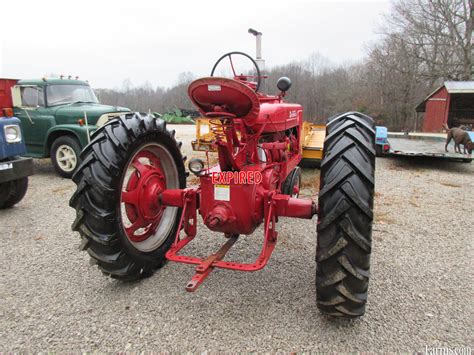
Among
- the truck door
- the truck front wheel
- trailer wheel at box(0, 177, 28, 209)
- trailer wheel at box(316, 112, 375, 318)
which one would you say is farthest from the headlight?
trailer wheel at box(316, 112, 375, 318)

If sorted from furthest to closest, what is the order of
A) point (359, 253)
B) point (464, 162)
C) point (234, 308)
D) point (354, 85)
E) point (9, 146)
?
point (354, 85) < point (464, 162) < point (9, 146) < point (234, 308) < point (359, 253)

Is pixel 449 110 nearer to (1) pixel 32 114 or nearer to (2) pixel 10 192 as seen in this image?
(1) pixel 32 114

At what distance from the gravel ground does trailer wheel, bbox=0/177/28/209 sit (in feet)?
2.83

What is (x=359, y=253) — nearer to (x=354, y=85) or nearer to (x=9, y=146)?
(x=9, y=146)

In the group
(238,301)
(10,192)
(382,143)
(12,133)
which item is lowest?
(238,301)

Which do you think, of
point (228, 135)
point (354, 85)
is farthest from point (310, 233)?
point (354, 85)

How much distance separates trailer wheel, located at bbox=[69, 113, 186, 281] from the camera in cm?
237

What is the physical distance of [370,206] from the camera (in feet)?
6.61

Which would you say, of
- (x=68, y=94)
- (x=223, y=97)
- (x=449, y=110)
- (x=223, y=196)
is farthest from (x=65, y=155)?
(x=449, y=110)

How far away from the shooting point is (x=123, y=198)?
8.94 feet

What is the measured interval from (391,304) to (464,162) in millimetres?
8059

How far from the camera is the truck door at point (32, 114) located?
7.12m

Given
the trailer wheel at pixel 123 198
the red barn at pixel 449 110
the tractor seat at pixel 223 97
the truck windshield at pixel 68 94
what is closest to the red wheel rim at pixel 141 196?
the trailer wheel at pixel 123 198

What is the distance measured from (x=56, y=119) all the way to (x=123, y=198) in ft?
17.9
